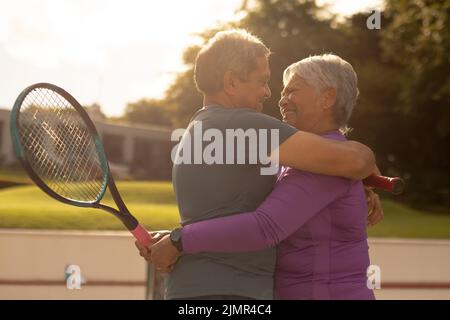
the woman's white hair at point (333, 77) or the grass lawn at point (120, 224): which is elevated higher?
the grass lawn at point (120, 224)

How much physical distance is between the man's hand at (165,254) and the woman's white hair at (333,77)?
0.76 metres

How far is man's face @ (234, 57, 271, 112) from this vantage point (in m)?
2.70

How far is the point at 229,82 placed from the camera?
→ 2689 millimetres

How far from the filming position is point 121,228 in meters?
15.5

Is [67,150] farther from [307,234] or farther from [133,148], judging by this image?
[133,148]

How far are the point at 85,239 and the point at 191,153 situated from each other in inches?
389

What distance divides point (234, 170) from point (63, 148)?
1.31 m

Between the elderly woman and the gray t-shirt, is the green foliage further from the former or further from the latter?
the gray t-shirt

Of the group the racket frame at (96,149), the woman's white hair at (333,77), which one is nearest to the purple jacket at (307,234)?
the woman's white hair at (333,77)

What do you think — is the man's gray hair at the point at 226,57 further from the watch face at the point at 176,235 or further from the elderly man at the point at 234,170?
the watch face at the point at 176,235

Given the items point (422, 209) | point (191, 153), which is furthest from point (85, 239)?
point (422, 209)

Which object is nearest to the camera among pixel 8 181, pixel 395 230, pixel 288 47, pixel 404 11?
pixel 395 230

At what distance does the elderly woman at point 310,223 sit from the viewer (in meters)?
2.55

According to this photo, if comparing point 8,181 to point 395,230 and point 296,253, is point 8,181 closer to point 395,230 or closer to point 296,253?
point 395,230
